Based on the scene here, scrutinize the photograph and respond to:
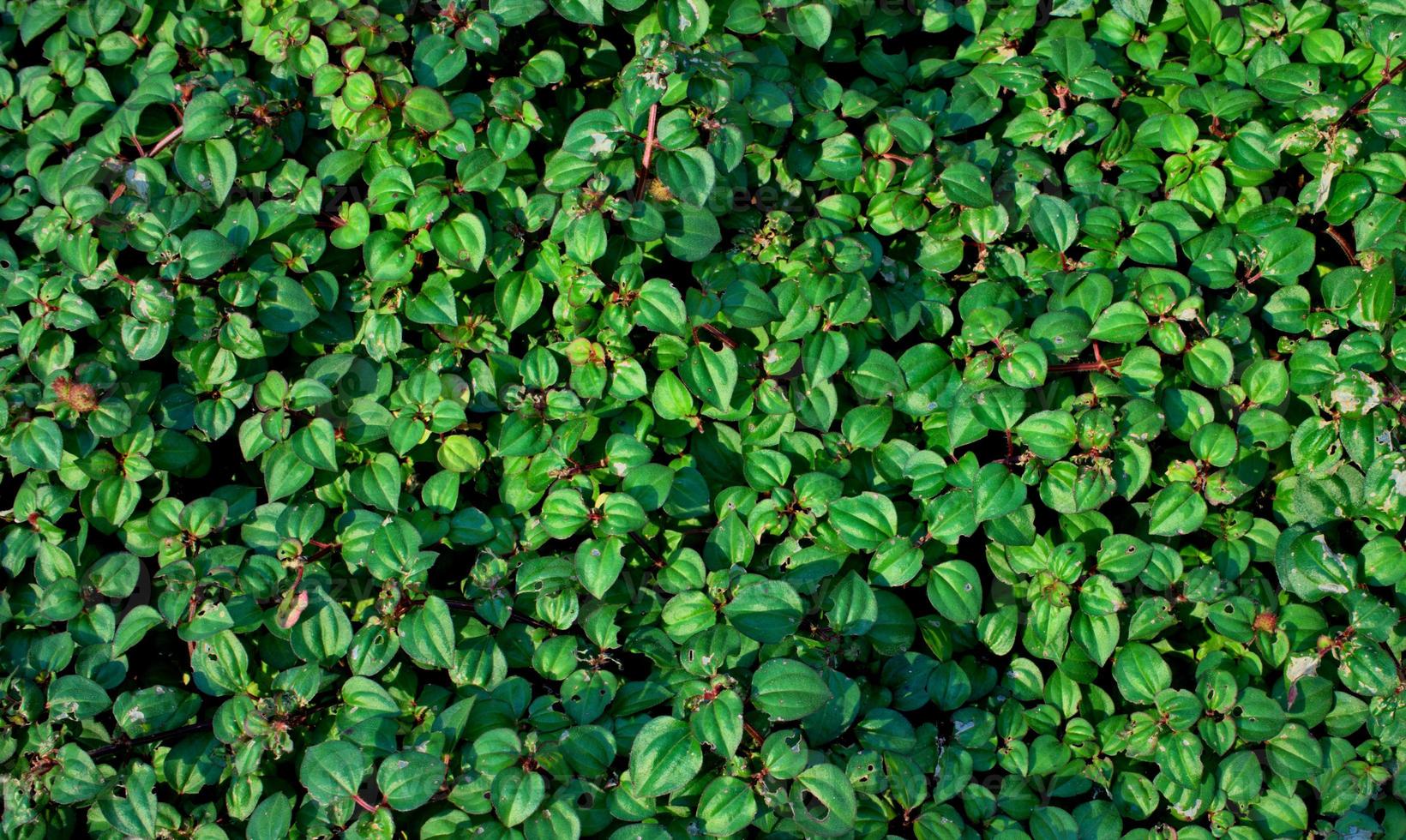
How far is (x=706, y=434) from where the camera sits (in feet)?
10.6

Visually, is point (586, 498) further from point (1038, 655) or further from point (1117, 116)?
point (1117, 116)

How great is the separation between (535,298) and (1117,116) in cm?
209

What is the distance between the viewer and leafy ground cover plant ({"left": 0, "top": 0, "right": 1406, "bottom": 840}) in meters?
2.79

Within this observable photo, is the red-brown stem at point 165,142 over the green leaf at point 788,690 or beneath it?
over

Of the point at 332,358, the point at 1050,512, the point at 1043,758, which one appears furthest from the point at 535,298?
the point at 1043,758

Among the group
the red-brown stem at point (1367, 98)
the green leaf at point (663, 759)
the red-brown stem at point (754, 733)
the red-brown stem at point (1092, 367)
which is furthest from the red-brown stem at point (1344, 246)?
the green leaf at point (663, 759)

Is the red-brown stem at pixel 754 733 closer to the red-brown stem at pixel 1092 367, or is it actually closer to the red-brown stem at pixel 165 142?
the red-brown stem at pixel 1092 367

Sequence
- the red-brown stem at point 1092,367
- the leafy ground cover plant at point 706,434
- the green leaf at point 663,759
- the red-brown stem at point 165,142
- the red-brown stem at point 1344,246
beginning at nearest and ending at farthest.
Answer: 1. the green leaf at point 663,759
2. the leafy ground cover plant at point 706,434
3. the red-brown stem at point 1092,367
4. the red-brown stem at point 1344,246
5. the red-brown stem at point 165,142

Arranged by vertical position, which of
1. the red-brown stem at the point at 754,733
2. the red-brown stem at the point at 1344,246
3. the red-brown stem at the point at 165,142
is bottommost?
the red-brown stem at the point at 754,733

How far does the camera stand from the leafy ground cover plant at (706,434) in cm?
279

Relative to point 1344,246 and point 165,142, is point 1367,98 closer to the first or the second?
point 1344,246

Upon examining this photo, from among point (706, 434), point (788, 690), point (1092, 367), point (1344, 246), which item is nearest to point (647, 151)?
point (706, 434)

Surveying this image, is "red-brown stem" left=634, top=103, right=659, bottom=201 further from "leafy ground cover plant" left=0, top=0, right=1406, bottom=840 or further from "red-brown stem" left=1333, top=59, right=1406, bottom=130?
"red-brown stem" left=1333, top=59, right=1406, bottom=130

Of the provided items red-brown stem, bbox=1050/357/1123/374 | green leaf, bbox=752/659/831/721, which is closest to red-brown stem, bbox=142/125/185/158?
green leaf, bbox=752/659/831/721
